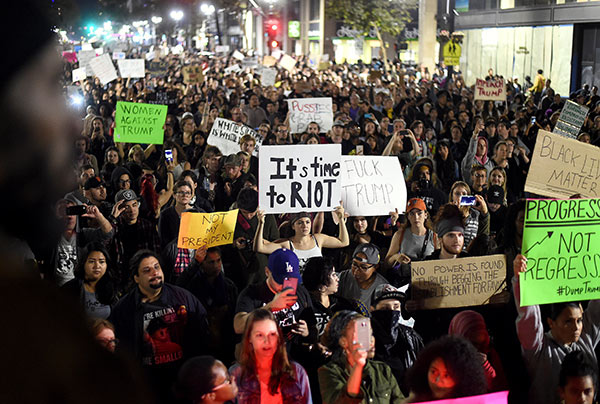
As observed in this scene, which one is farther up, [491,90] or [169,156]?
[491,90]

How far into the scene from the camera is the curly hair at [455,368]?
424 cm

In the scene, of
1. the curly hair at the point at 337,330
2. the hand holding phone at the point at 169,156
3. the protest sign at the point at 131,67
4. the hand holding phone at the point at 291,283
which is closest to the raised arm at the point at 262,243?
the hand holding phone at the point at 291,283

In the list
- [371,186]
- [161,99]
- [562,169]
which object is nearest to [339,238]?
[371,186]

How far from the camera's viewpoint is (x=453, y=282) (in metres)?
5.76

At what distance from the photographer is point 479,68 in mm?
38750

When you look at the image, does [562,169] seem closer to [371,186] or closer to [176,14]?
→ [371,186]

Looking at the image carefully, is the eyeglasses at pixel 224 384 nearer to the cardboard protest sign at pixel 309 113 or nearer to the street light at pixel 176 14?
the cardboard protest sign at pixel 309 113

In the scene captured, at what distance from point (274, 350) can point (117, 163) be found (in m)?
6.26

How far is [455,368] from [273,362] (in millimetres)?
1042

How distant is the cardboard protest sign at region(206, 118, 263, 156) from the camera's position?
11.0 metres

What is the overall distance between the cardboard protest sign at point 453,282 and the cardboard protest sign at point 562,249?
539 mm

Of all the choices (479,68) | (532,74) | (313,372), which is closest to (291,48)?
(479,68)

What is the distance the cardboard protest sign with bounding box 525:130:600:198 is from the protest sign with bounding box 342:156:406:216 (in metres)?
1.43

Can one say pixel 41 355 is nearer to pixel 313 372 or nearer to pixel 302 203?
pixel 313 372
